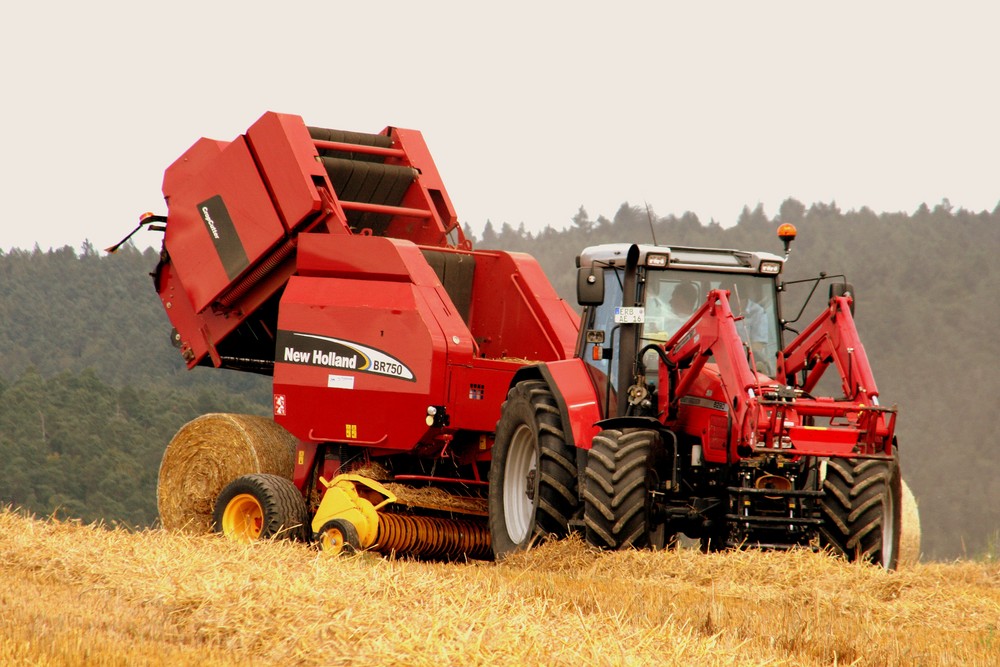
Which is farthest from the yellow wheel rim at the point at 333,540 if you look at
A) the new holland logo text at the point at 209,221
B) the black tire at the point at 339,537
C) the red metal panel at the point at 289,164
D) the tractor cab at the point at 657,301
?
the new holland logo text at the point at 209,221

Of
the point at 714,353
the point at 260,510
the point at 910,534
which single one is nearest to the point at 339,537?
the point at 260,510

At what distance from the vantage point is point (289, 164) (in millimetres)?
11406

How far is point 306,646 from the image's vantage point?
5.30m

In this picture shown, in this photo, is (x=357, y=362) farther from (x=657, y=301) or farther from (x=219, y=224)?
(x=657, y=301)

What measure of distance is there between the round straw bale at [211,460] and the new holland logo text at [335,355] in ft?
2.46

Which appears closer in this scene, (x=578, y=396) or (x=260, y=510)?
(x=578, y=396)

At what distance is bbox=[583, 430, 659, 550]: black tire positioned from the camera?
840 cm

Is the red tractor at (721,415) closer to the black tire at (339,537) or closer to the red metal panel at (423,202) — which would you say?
the black tire at (339,537)

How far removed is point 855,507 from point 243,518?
4.73 m

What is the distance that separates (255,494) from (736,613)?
4947 mm

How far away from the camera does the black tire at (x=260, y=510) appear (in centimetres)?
1041

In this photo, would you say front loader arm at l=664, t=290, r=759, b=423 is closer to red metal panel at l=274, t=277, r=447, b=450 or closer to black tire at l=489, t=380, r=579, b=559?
black tire at l=489, t=380, r=579, b=559

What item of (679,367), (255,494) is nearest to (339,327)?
(255,494)

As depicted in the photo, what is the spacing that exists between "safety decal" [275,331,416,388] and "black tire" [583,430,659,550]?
7.62 ft
